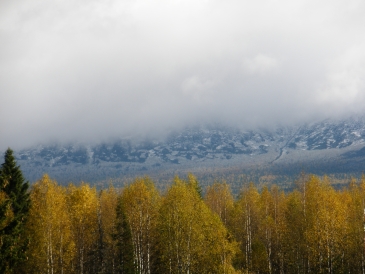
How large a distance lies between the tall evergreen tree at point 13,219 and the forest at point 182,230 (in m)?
0.34

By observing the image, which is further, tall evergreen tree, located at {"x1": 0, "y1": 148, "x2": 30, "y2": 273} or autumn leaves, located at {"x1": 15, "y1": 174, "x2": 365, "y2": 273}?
autumn leaves, located at {"x1": 15, "y1": 174, "x2": 365, "y2": 273}


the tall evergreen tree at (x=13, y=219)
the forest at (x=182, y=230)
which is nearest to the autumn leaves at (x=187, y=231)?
the forest at (x=182, y=230)

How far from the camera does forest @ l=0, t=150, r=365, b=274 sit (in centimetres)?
3962

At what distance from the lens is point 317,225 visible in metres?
42.4

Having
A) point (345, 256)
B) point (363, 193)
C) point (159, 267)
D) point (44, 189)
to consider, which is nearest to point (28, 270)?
point (44, 189)

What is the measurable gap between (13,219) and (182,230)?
19139 millimetres

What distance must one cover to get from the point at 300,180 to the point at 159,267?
3122 centimetres

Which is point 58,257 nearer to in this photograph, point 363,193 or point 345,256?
point 345,256

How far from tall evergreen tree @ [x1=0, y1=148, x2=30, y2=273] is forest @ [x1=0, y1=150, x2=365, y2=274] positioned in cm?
34

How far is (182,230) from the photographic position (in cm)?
4041

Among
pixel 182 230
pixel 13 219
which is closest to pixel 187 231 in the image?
pixel 182 230

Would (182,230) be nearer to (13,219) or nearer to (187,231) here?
(187,231)

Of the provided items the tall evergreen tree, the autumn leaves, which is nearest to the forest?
the autumn leaves

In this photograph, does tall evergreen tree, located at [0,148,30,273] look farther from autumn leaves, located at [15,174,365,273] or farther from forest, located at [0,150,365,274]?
autumn leaves, located at [15,174,365,273]
